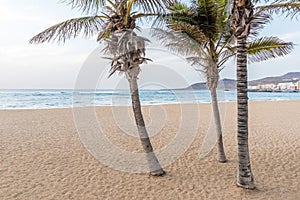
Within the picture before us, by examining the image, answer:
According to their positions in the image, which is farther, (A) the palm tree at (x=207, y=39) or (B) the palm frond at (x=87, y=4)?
(A) the palm tree at (x=207, y=39)

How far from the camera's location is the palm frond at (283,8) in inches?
207

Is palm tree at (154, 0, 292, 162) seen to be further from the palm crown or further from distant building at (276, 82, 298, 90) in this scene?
distant building at (276, 82, 298, 90)

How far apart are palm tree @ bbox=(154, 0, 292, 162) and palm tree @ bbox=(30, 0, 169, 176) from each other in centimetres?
64

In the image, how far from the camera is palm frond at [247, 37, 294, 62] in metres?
6.39

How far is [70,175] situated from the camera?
6031 mm

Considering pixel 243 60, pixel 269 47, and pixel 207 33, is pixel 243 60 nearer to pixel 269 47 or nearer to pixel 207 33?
pixel 207 33

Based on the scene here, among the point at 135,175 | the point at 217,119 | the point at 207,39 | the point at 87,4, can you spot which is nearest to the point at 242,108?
the point at 217,119

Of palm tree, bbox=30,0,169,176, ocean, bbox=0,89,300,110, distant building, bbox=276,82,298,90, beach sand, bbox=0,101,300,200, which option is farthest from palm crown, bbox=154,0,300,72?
distant building, bbox=276,82,298,90

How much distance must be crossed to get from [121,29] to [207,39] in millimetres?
2367

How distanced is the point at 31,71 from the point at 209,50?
44.3 ft

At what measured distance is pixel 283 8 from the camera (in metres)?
5.53

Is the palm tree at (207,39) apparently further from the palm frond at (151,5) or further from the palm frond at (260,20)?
the palm frond at (260,20)

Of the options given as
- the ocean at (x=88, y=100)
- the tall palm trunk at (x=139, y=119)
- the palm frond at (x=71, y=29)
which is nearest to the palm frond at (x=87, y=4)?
the palm frond at (x=71, y=29)

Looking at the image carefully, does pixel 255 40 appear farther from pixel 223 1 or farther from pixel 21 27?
pixel 21 27
